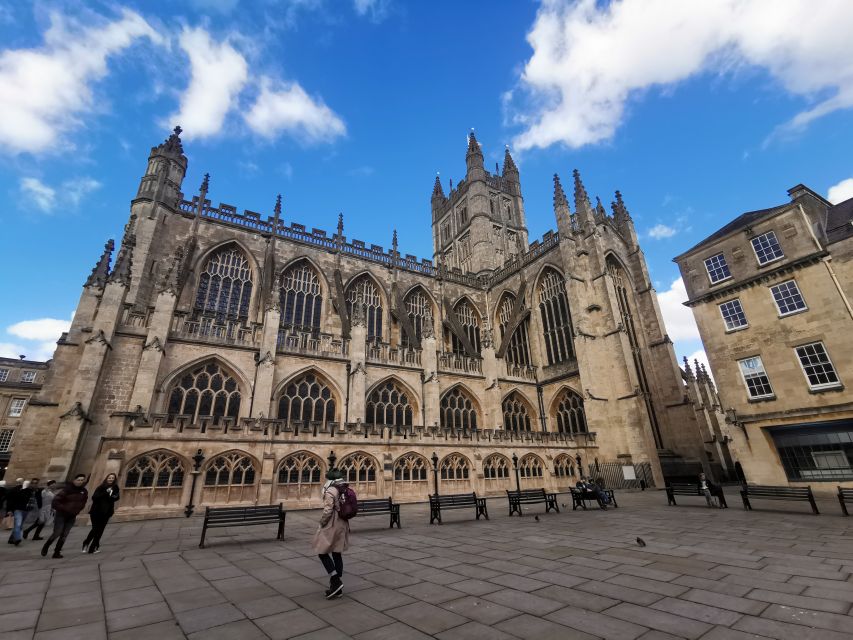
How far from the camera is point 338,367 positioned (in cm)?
2116

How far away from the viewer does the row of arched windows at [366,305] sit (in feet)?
76.2

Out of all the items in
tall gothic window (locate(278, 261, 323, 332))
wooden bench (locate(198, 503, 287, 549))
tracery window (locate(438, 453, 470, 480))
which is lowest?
wooden bench (locate(198, 503, 287, 549))

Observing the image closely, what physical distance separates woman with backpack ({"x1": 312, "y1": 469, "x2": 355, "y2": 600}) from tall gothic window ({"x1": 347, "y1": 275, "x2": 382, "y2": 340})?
2141cm

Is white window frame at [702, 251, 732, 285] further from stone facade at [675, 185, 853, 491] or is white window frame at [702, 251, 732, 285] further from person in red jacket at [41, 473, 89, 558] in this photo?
person in red jacket at [41, 473, 89, 558]

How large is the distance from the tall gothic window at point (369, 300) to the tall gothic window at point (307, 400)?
20.7 ft

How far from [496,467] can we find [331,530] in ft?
56.1

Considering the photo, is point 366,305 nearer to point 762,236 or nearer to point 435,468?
point 435,468

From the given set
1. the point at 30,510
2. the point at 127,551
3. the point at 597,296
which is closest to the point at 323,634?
the point at 127,551

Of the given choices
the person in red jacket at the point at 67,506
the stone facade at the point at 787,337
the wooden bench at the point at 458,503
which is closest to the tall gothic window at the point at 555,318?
the stone facade at the point at 787,337

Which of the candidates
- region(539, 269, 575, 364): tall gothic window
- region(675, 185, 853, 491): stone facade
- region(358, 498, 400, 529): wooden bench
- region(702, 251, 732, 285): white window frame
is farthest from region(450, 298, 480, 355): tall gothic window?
region(358, 498, 400, 529): wooden bench

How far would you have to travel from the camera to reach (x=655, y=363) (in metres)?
26.1

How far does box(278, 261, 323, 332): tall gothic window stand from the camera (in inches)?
969

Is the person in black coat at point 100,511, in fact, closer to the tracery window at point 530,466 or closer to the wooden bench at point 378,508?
the wooden bench at point 378,508

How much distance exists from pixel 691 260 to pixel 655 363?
8.91 metres
